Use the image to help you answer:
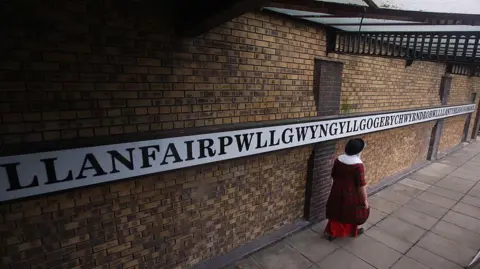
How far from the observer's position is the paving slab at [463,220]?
471 cm

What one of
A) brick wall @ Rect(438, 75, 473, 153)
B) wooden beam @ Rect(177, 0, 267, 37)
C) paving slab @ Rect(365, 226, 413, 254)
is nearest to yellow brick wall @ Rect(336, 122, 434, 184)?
paving slab @ Rect(365, 226, 413, 254)

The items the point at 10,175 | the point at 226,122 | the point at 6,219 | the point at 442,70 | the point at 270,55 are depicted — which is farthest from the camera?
the point at 442,70

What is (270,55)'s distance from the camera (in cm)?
341

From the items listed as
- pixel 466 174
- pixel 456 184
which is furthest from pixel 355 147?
pixel 466 174

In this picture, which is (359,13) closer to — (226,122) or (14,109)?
(226,122)

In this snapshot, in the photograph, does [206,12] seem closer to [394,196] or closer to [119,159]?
[119,159]

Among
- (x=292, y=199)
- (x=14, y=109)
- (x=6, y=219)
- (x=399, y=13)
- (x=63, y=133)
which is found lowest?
(x=292, y=199)

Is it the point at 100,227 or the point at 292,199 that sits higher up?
the point at 100,227

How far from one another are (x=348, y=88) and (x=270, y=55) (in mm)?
2012

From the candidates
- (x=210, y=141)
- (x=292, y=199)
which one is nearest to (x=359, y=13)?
(x=210, y=141)

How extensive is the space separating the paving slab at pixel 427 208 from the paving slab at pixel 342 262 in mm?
2509

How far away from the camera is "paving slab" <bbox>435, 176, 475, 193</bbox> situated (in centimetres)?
649

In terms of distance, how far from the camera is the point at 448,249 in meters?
4.05

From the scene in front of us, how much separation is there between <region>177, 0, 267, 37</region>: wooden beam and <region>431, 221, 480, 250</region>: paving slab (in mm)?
5030
